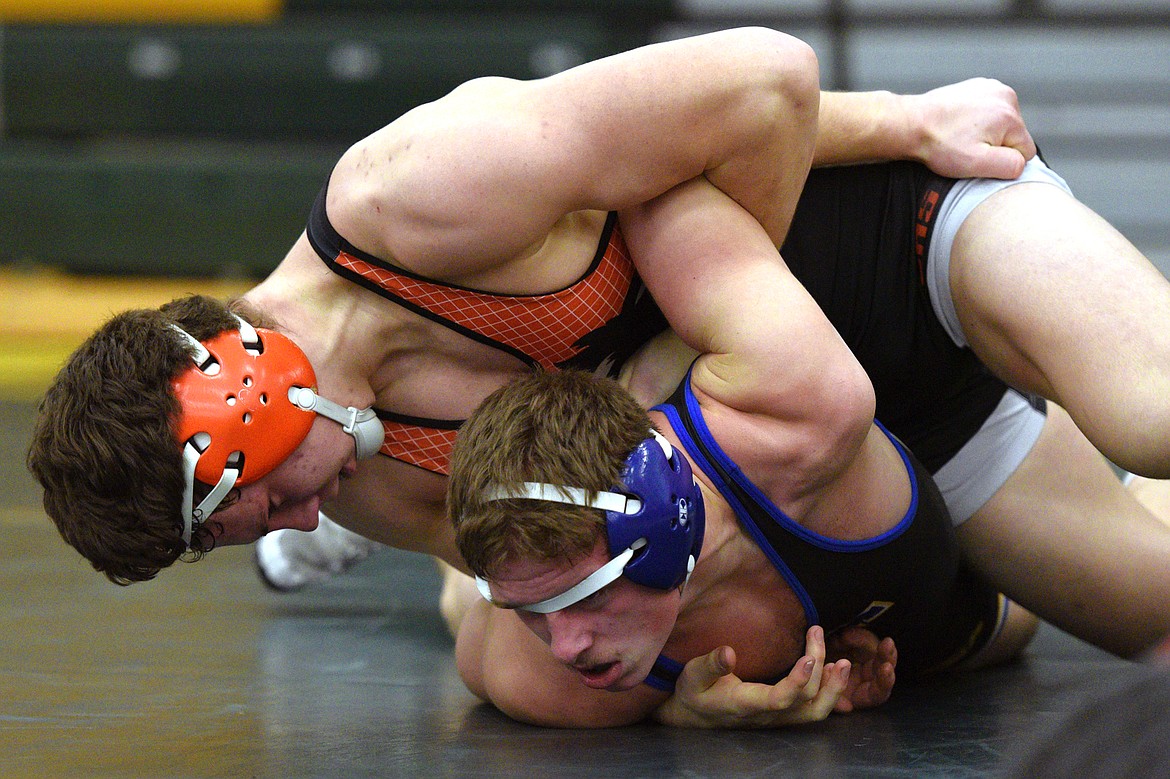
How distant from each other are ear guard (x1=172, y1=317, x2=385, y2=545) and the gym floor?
356 millimetres

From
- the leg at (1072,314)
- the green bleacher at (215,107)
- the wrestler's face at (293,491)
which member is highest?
the leg at (1072,314)

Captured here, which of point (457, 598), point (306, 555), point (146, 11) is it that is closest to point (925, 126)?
point (457, 598)

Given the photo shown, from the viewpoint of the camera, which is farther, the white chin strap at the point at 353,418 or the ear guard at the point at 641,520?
the white chin strap at the point at 353,418

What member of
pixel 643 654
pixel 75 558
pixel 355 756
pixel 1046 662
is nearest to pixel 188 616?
pixel 75 558

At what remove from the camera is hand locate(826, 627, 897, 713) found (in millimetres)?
2252

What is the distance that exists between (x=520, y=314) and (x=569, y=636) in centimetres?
55

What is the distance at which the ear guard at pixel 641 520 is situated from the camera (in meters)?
1.90

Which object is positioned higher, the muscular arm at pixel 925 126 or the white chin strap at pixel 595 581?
the muscular arm at pixel 925 126

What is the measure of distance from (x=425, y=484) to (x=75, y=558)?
165cm

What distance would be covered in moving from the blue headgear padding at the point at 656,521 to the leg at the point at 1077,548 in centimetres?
83

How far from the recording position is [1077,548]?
97.7 inches

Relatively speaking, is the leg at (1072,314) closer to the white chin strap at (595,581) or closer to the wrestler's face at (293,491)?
the white chin strap at (595,581)

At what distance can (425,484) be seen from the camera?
2445mm

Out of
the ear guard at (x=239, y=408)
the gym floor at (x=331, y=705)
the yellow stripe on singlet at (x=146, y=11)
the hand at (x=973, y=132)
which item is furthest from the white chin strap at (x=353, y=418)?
the yellow stripe on singlet at (x=146, y=11)
